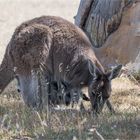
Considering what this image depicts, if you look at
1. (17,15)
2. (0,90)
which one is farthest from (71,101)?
(17,15)

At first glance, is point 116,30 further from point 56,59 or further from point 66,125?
point 66,125

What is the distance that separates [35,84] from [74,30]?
135cm

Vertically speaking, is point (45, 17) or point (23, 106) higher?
point (45, 17)

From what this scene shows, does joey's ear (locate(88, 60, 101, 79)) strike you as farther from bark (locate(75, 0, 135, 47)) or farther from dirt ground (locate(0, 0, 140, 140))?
bark (locate(75, 0, 135, 47))

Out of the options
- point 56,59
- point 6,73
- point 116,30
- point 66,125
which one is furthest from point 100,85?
point 116,30

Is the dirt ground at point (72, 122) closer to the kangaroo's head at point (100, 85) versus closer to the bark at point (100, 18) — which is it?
the kangaroo's head at point (100, 85)

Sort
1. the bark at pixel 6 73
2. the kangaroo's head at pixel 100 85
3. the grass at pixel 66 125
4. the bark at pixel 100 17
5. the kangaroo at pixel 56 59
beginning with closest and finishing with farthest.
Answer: the grass at pixel 66 125, the kangaroo's head at pixel 100 85, the kangaroo at pixel 56 59, the bark at pixel 6 73, the bark at pixel 100 17

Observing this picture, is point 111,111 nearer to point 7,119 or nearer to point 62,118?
point 62,118

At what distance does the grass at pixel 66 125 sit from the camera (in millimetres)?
6762

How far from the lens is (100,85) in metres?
9.05

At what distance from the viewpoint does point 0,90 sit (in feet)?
31.4

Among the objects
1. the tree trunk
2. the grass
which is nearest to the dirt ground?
the grass


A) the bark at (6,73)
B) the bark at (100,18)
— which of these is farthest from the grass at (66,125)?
the bark at (100,18)

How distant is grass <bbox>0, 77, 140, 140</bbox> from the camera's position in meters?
6.76
